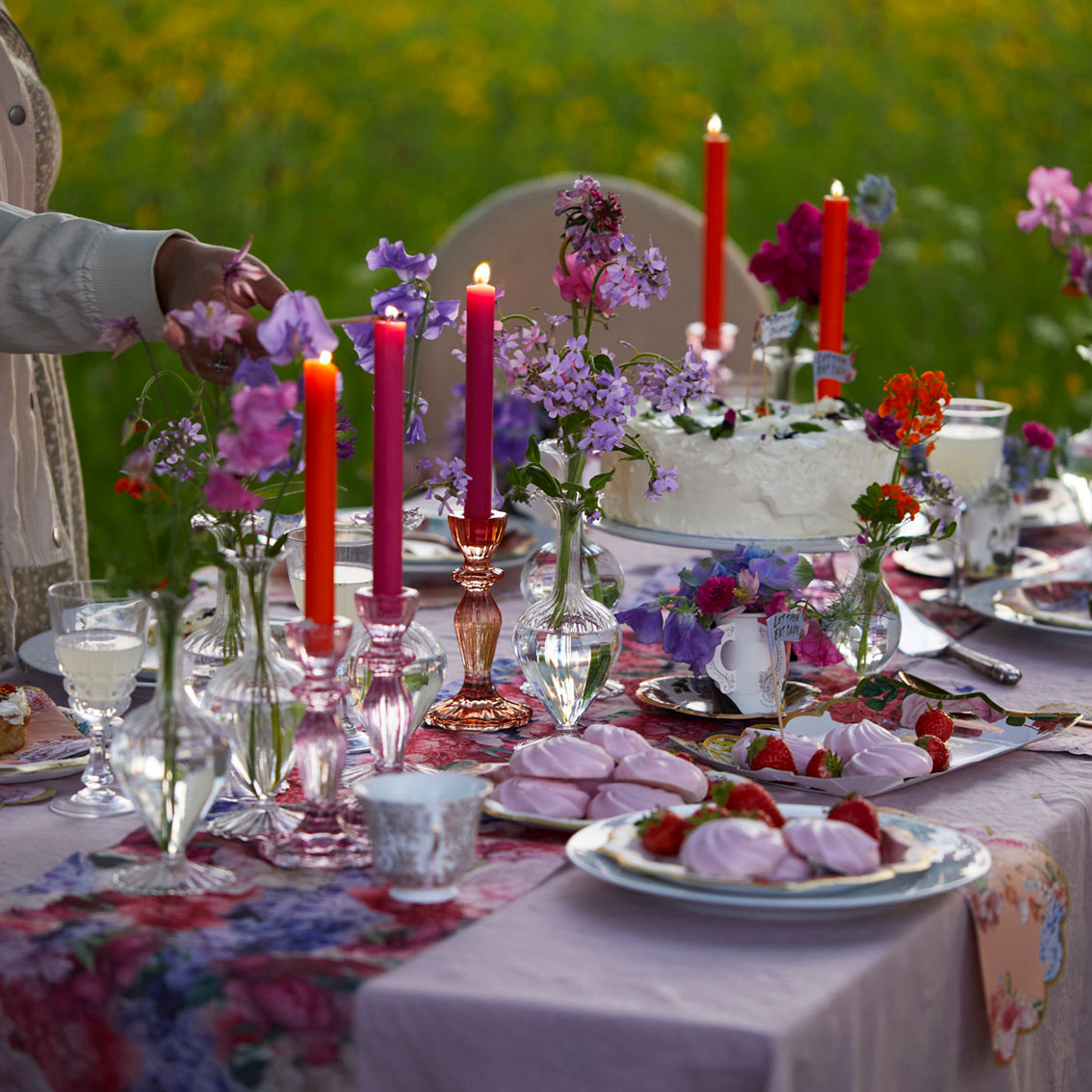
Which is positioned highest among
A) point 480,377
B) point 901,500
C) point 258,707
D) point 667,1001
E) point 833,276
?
point 833,276

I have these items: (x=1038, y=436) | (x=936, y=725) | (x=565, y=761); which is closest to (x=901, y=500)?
(x=936, y=725)

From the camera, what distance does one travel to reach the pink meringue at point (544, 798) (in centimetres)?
104

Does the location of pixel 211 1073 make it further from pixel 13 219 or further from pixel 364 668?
pixel 13 219

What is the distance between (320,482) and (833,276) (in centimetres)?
88

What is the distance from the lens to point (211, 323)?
948 mm

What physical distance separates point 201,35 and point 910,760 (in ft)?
14.9

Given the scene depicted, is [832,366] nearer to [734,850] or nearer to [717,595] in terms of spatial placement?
[717,595]

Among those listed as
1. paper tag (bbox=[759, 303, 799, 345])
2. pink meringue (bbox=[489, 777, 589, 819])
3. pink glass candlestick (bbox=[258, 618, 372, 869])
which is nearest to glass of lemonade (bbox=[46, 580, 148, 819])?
pink glass candlestick (bbox=[258, 618, 372, 869])

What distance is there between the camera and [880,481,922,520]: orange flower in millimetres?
1331

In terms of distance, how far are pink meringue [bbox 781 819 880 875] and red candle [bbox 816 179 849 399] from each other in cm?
87

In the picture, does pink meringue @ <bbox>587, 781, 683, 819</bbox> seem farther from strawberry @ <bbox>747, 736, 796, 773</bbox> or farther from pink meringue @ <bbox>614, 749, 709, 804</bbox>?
strawberry @ <bbox>747, 736, 796, 773</bbox>

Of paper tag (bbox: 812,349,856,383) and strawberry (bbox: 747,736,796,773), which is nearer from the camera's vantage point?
strawberry (bbox: 747,736,796,773)

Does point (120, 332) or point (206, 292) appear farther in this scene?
point (206, 292)

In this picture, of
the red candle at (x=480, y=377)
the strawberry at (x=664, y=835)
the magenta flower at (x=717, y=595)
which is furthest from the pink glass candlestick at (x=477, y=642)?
the strawberry at (x=664, y=835)
